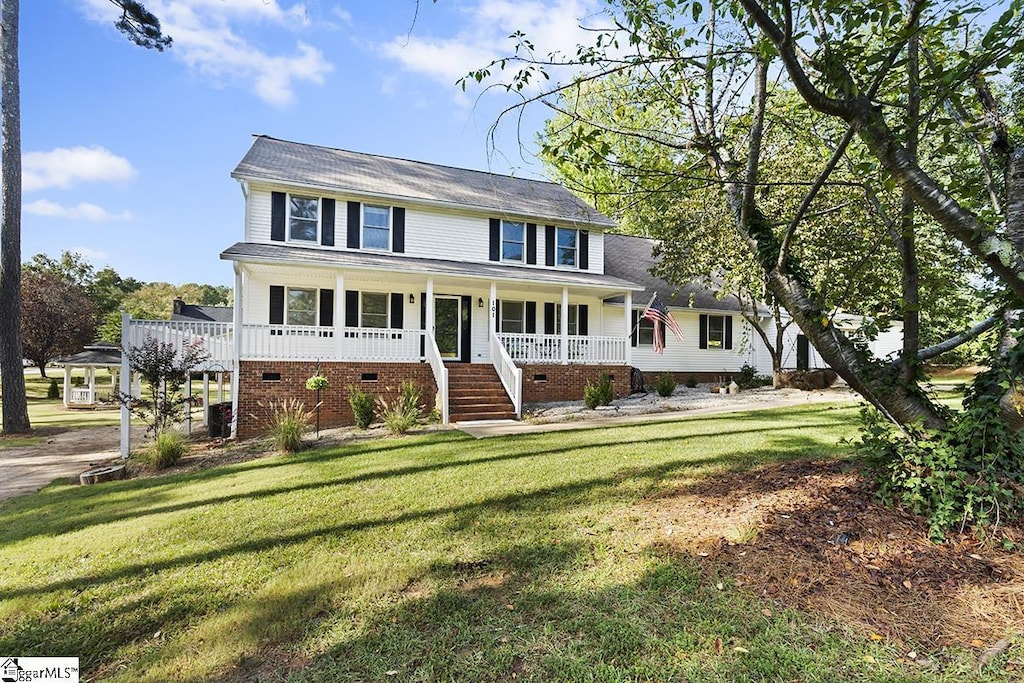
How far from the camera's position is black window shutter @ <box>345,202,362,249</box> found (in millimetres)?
14297

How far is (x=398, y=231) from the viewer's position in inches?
A: 586

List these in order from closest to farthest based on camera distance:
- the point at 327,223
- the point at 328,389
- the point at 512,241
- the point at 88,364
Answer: the point at 328,389 → the point at 327,223 → the point at 512,241 → the point at 88,364

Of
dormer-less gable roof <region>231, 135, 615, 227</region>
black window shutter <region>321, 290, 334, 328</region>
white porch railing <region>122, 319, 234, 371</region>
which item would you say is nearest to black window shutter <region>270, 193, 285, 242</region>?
dormer-less gable roof <region>231, 135, 615, 227</region>

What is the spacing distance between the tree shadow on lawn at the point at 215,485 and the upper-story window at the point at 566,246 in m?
9.35

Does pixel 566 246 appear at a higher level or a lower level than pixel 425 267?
higher

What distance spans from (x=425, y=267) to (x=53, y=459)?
30.0 feet

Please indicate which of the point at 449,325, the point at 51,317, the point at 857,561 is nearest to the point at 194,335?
the point at 449,325

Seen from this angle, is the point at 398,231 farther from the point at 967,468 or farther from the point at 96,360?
the point at 96,360

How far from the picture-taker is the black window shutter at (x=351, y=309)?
14570mm

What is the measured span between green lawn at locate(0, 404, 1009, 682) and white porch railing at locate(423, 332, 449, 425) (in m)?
4.96

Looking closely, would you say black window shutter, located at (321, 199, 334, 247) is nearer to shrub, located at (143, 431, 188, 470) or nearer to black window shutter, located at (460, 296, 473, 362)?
black window shutter, located at (460, 296, 473, 362)

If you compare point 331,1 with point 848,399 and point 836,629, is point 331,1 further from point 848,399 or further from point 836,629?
point 848,399

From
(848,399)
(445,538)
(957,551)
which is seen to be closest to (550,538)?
(445,538)

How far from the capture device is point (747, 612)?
286cm
